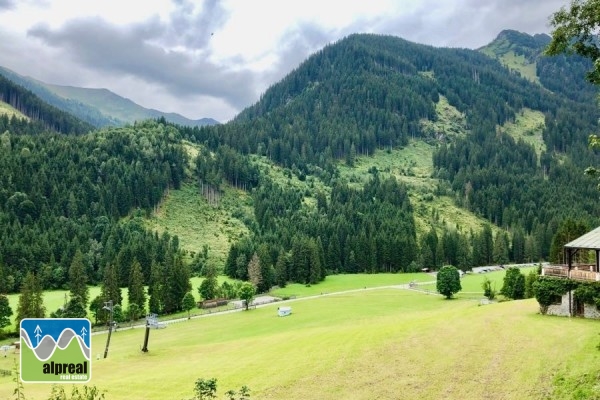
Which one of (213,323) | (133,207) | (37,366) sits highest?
(133,207)

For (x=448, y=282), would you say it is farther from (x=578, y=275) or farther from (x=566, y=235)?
(x=578, y=275)

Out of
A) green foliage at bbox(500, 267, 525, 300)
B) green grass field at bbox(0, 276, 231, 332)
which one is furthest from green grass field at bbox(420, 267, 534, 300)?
green grass field at bbox(0, 276, 231, 332)

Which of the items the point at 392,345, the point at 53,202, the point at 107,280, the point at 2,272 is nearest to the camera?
the point at 392,345

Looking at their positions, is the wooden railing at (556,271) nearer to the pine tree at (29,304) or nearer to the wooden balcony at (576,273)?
the wooden balcony at (576,273)

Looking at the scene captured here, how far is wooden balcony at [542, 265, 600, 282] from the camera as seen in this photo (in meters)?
49.1

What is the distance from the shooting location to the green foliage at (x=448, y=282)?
346 feet

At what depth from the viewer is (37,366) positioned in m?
15.1

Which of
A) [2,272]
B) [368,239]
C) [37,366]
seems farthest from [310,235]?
[37,366]

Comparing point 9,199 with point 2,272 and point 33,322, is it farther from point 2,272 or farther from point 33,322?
point 33,322

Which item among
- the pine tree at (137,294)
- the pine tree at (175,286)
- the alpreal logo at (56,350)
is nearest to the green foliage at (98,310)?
the pine tree at (137,294)

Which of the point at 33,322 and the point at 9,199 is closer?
the point at 33,322

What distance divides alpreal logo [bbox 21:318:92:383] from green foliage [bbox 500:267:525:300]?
283 ft

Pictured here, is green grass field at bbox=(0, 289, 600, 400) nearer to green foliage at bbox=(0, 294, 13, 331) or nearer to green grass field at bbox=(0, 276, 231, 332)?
green foliage at bbox=(0, 294, 13, 331)

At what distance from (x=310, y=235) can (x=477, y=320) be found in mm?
A: 130503
